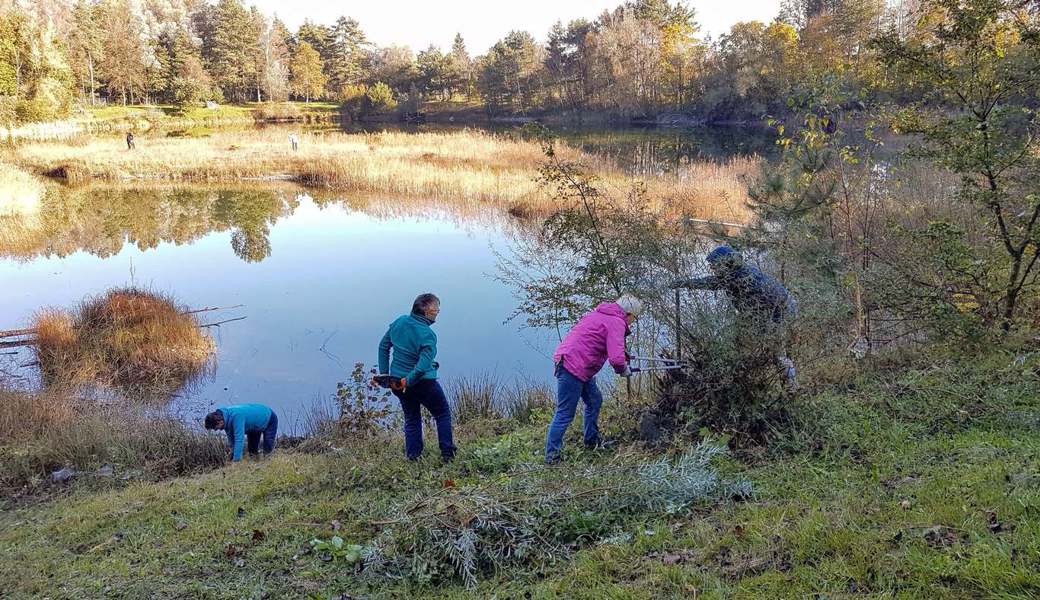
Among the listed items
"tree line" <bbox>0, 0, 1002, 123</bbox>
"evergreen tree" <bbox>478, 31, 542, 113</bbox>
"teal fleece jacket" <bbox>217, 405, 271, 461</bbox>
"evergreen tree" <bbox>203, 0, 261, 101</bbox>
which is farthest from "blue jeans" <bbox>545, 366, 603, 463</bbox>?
"evergreen tree" <bbox>203, 0, 261, 101</bbox>

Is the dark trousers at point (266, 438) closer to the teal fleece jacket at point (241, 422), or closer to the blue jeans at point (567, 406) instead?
the teal fleece jacket at point (241, 422)

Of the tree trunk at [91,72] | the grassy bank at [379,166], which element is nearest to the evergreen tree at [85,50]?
the tree trunk at [91,72]

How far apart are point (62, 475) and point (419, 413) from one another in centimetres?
419

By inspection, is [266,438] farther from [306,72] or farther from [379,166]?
[306,72]

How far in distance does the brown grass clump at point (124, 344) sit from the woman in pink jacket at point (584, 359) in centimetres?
821

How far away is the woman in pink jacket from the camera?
18.4 ft

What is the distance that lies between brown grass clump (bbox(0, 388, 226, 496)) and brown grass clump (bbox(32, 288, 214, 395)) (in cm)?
203

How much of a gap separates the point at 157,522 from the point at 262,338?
8239mm

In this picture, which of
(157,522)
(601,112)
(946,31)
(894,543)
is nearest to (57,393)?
(157,522)

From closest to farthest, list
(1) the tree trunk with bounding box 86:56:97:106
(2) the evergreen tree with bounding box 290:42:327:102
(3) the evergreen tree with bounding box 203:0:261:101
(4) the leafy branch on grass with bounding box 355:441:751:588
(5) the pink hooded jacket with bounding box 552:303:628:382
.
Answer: (4) the leafy branch on grass with bounding box 355:441:751:588 → (5) the pink hooded jacket with bounding box 552:303:628:382 → (1) the tree trunk with bounding box 86:56:97:106 → (3) the evergreen tree with bounding box 203:0:261:101 → (2) the evergreen tree with bounding box 290:42:327:102

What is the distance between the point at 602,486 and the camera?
14.6ft

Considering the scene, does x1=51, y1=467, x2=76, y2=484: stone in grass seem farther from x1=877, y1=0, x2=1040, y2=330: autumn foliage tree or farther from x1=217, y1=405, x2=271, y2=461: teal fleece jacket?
x1=877, y1=0, x2=1040, y2=330: autumn foliage tree

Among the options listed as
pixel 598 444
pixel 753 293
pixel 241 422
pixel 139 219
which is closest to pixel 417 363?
pixel 598 444

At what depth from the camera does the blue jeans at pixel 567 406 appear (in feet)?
18.6
